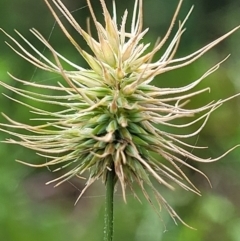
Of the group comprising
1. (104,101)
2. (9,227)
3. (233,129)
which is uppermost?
(104,101)

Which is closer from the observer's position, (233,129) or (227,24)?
(233,129)

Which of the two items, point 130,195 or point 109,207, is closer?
point 109,207

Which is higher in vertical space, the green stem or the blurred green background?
the green stem

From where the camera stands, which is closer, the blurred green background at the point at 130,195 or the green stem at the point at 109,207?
the green stem at the point at 109,207

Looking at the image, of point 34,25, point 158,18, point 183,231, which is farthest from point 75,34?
point 183,231

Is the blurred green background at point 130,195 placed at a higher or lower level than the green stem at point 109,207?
lower

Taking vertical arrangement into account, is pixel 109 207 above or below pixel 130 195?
above

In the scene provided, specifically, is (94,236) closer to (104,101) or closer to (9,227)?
(9,227)

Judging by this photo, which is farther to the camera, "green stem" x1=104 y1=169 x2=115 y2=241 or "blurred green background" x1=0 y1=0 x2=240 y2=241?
"blurred green background" x1=0 y1=0 x2=240 y2=241
